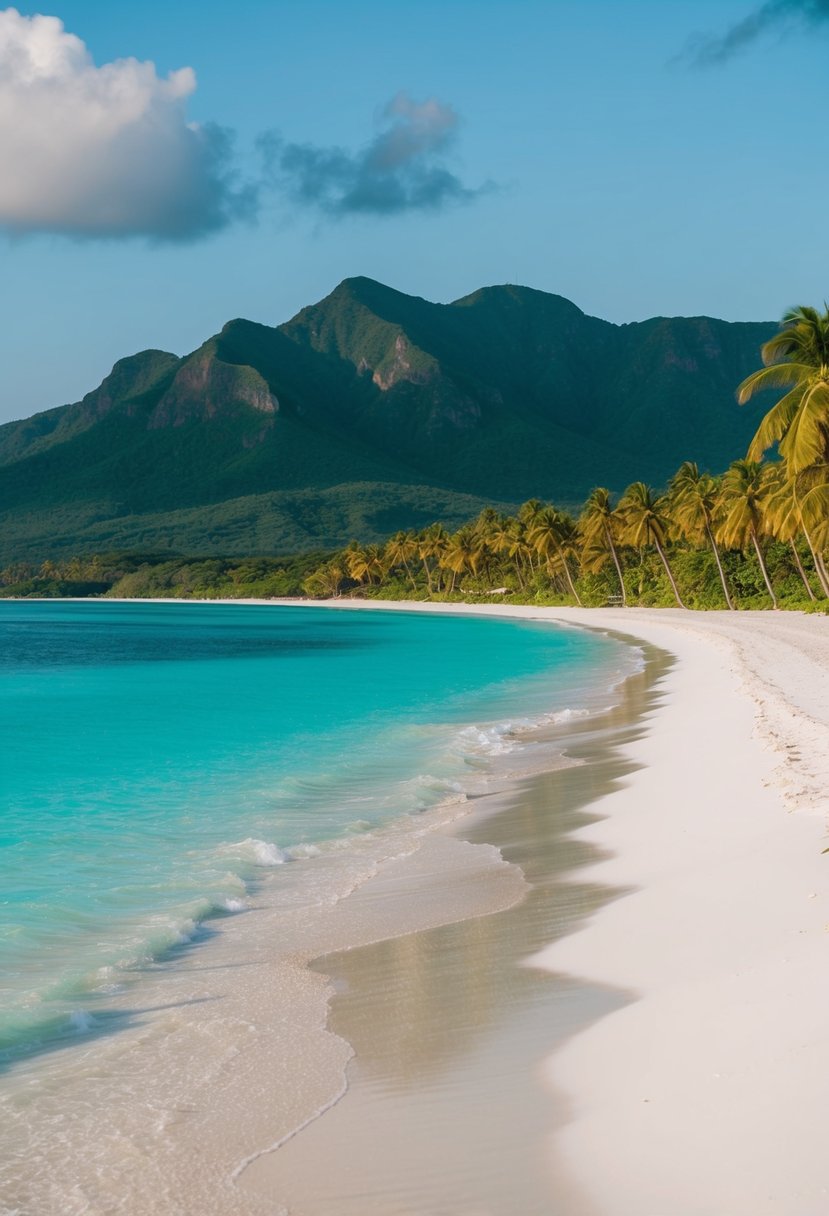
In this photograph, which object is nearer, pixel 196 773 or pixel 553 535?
pixel 196 773

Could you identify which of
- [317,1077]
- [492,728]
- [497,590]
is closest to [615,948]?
[317,1077]

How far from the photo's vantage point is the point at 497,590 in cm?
11950

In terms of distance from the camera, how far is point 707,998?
638 cm

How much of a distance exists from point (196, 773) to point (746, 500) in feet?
139

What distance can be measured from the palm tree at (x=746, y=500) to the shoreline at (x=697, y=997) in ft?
144

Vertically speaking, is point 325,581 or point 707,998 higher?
point 325,581

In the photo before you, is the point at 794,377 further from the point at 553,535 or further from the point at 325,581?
the point at 325,581

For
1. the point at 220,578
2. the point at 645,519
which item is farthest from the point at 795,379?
the point at 220,578

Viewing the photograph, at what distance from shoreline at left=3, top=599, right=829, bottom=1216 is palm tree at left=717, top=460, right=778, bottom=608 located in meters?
43.8

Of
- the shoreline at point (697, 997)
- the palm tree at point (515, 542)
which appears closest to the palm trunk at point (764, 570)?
the palm tree at point (515, 542)

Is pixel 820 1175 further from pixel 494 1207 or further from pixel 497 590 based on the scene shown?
pixel 497 590

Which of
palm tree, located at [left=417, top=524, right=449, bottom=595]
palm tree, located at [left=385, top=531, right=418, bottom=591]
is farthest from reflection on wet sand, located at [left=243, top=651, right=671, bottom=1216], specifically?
palm tree, located at [left=385, top=531, right=418, bottom=591]

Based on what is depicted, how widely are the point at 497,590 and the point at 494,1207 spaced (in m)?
115

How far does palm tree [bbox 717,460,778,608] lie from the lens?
5709 cm
